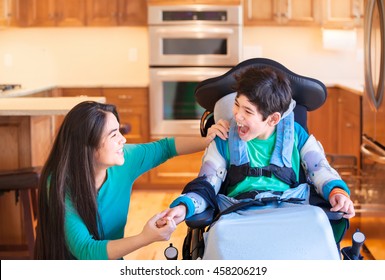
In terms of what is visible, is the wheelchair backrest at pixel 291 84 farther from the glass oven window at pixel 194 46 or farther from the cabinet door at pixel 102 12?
the cabinet door at pixel 102 12

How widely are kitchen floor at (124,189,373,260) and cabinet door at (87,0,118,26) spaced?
4.67 ft

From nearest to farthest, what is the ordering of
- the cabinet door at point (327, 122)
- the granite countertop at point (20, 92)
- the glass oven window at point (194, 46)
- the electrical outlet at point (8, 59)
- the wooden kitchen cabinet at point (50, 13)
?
the granite countertop at point (20, 92), the cabinet door at point (327, 122), the glass oven window at point (194, 46), the wooden kitchen cabinet at point (50, 13), the electrical outlet at point (8, 59)

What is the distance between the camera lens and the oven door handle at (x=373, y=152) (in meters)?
3.74

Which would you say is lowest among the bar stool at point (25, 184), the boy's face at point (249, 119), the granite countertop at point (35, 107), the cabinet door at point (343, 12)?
the bar stool at point (25, 184)

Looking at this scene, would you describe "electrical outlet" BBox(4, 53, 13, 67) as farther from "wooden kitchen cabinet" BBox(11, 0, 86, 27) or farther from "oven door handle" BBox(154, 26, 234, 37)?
"oven door handle" BBox(154, 26, 234, 37)

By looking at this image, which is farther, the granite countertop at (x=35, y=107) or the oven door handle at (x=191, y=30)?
the oven door handle at (x=191, y=30)

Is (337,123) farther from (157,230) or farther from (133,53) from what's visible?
(157,230)

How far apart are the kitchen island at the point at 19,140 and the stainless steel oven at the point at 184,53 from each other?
1791mm

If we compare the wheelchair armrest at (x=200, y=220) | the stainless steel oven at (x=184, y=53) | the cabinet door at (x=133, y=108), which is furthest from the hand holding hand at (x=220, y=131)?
the cabinet door at (x=133, y=108)

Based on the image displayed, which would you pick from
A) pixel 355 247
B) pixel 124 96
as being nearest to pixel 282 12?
pixel 124 96

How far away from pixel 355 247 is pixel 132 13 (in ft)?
14.0

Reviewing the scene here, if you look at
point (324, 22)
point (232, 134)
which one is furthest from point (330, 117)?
point (232, 134)

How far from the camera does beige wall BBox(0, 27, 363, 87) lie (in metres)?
6.49
